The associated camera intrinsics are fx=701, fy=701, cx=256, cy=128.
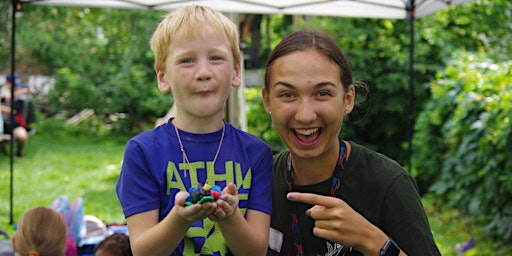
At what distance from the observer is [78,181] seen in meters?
10.3

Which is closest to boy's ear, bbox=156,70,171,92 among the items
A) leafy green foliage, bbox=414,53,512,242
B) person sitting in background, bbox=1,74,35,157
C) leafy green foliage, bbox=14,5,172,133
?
leafy green foliage, bbox=414,53,512,242

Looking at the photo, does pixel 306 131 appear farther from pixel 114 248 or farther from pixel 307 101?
pixel 114 248

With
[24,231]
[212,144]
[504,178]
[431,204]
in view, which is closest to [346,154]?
[212,144]

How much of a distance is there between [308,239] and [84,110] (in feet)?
48.5

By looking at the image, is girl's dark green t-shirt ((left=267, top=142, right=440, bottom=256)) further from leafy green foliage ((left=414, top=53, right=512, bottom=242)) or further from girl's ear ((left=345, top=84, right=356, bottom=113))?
leafy green foliage ((left=414, top=53, right=512, bottom=242))

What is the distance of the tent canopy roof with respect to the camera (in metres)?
5.34

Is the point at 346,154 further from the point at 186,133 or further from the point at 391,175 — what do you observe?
the point at 186,133

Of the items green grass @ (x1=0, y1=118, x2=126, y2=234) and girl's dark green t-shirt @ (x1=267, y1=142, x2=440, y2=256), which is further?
green grass @ (x1=0, y1=118, x2=126, y2=234)

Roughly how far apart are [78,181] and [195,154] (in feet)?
28.8

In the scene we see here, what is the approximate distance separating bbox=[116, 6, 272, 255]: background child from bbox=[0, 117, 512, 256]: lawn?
14.0 ft

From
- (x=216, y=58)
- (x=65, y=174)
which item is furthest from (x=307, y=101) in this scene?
(x=65, y=174)

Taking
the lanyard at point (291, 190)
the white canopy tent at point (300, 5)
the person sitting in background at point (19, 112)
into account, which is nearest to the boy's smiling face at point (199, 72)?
the lanyard at point (291, 190)

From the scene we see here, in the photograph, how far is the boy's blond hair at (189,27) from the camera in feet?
6.15

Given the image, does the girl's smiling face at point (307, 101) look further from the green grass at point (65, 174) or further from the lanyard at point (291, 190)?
the green grass at point (65, 174)
